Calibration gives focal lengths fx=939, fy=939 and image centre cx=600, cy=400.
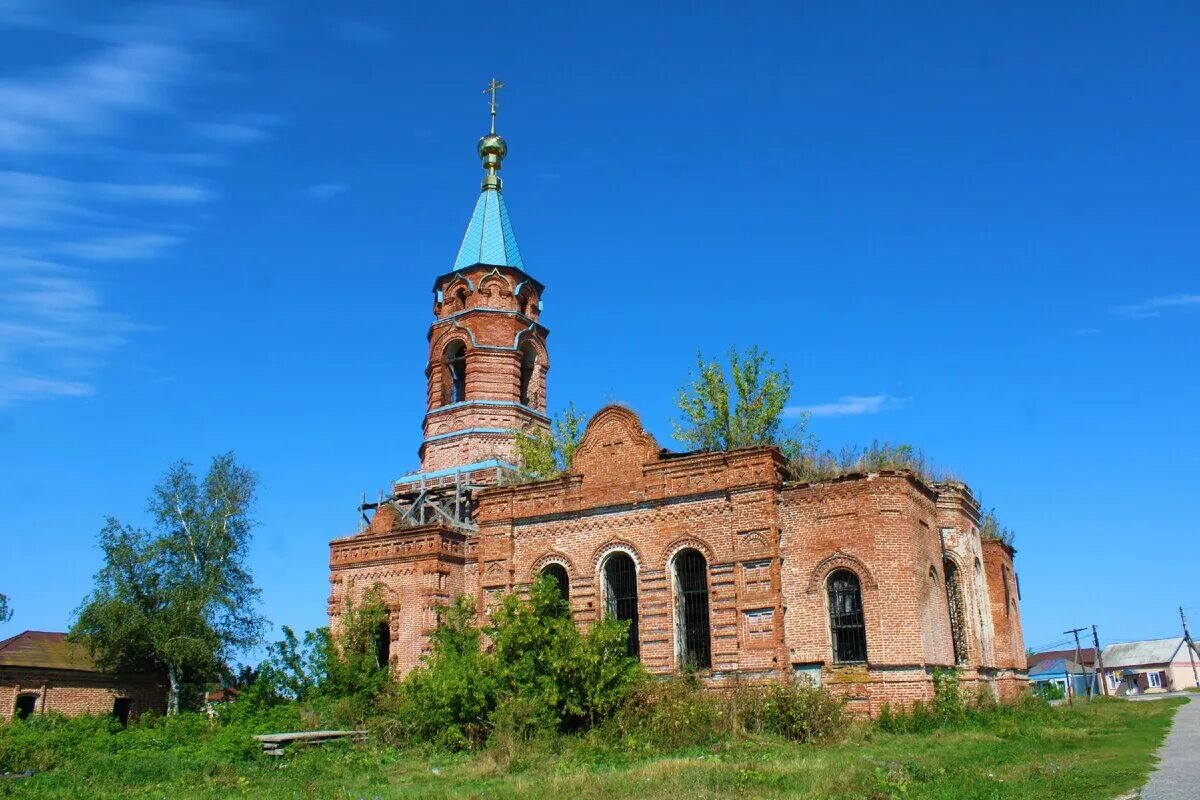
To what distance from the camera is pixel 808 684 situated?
1773 cm

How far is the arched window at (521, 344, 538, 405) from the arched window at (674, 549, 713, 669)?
12.3 meters

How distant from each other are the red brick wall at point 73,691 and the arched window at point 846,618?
2387 centimetres

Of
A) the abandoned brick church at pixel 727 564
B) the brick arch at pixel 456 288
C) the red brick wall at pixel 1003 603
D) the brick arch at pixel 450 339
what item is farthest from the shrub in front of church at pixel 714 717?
the brick arch at pixel 456 288

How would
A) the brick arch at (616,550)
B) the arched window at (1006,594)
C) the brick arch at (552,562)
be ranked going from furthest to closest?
the arched window at (1006,594) → the brick arch at (552,562) → the brick arch at (616,550)

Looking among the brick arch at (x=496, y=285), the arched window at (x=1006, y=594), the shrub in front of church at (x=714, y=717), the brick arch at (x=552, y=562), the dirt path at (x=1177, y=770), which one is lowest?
the dirt path at (x=1177, y=770)

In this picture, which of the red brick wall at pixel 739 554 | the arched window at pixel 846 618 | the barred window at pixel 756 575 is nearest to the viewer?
the red brick wall at pixel 739 554

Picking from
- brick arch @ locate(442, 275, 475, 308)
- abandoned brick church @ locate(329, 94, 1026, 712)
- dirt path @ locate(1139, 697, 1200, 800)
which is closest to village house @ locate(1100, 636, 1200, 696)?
abandoned brick church @ locate(329, 94, 1026, 712)

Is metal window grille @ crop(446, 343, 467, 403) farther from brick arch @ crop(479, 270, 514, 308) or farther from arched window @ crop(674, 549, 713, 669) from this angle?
arched window @ crop(674, 549, 713, 669)

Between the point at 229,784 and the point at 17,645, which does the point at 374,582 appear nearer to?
the point at 229,784

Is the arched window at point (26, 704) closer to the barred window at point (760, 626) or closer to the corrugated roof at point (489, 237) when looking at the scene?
the corrugated roof at point (489, 237)

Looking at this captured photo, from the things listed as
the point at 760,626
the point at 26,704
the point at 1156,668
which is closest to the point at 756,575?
the point at 760,626

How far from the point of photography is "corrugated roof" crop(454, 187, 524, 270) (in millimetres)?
31812

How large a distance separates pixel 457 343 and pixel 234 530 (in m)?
9.97

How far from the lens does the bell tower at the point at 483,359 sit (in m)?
29.4
